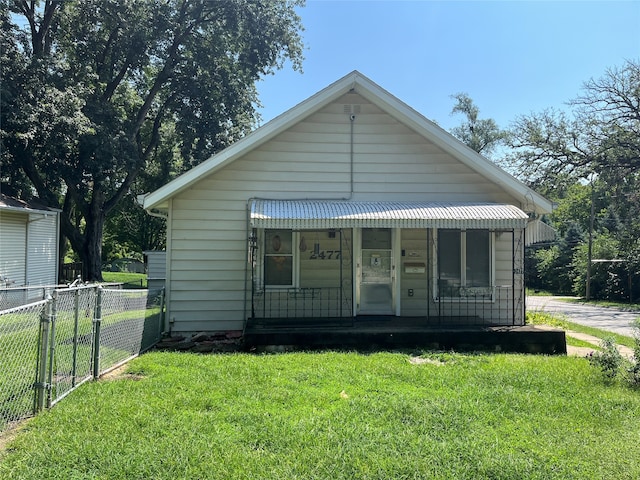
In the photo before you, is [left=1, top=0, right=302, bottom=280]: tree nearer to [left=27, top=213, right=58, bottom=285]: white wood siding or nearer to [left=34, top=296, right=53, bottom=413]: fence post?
[left=27, top=213, right=58, bottom=285]: white wood siding

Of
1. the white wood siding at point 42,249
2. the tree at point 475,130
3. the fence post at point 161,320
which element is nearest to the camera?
the fence post at point 161,320

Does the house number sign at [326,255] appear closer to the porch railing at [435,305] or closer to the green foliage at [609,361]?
the porch railing at [435,305]

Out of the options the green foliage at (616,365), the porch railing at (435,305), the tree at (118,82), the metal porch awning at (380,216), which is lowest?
the green foliage at (616,365)

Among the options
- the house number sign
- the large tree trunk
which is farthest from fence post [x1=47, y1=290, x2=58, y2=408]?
the large tree trunk

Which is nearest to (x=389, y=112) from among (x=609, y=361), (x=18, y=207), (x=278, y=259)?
(x=278, y=259)

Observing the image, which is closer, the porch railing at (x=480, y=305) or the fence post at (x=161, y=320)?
the fence post at (x=161, y=320)

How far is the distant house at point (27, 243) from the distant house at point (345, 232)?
7.42 metres

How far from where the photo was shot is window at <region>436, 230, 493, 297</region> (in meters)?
9.51

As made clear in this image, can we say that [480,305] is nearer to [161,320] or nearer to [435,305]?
[435,305]

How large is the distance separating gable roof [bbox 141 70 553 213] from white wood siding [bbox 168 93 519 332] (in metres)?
0.22

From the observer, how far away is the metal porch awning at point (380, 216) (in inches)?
322

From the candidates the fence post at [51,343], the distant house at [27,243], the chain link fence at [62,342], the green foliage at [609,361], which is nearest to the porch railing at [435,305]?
the chain link fence at [62,342]

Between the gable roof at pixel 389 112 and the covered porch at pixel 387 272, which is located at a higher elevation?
the gable roof at pixel 389 112

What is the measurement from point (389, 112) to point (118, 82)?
16.0 m
